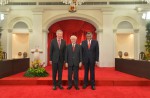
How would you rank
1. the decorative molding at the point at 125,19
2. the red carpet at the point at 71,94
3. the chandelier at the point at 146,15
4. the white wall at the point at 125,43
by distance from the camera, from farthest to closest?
the white wall at the point at 125,43 → the decorative molding at the point at 125,19 → the chandelier at the point at 146,15 → the red carpet at the point at 71,94

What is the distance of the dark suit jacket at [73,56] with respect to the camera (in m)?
5.93

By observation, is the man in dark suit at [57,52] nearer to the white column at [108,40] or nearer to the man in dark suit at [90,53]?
the man in dark suit at [90,53]

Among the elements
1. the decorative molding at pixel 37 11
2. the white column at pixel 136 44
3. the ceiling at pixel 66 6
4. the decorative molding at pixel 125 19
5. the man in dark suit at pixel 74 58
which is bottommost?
the man in dark suit at pixel 74 58

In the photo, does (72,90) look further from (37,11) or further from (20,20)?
(20,20)

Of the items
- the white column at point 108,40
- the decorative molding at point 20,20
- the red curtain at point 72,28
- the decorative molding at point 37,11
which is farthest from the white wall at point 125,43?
the decorative molding at point 20,20

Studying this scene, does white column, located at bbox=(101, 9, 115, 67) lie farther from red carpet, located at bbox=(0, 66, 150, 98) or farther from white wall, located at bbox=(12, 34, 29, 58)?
white wall, located at bbox=(12, 34, 29, 58)

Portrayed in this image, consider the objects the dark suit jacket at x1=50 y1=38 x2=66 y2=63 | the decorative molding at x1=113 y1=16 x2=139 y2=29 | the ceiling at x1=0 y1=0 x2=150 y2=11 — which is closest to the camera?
the dark suit jacket at x1=50 y1=38 x2=66 y2=63

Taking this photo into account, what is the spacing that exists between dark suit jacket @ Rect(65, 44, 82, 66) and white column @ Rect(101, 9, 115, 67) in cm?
663

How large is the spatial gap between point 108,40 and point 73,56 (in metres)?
6.87

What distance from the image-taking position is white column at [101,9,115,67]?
40.6 feet

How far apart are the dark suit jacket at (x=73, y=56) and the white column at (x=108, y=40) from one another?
21.8 feet

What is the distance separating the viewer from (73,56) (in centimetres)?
593

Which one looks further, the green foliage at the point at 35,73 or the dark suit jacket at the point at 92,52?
the green foliage at the point at 35,73

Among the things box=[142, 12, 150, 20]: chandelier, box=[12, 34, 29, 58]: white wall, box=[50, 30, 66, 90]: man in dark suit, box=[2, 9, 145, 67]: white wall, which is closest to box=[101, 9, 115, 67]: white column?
box=[2, 9, 145, 67]: white wall
